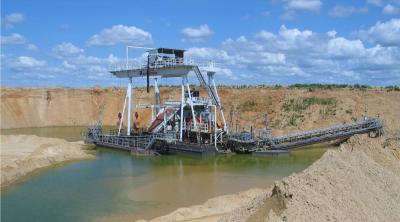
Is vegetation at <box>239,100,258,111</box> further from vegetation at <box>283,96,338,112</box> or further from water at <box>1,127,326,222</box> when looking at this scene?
water at <box>1,127,326,222</box>

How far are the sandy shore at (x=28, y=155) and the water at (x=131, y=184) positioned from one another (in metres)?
0.84

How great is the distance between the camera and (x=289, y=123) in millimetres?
55438

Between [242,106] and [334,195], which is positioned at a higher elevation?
[242,106]

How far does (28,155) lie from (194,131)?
43.3ft

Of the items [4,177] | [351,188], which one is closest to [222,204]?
[351,188]

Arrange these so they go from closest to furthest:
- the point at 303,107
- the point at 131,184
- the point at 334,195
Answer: the point at 334,195
the point at 131,184
the point at 303,107

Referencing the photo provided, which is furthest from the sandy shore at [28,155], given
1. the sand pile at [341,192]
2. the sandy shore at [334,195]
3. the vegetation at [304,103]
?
the vegetation at [304,103]

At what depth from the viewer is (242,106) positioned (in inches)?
2537

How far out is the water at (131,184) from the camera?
22.1m

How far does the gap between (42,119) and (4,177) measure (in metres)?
50.2

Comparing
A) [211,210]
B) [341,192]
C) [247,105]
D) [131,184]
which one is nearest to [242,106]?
[247,105]

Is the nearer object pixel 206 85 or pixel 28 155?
pixel 28 155

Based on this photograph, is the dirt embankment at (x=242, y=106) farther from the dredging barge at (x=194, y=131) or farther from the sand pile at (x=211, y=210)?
the sand pile at (x=211, y=210)

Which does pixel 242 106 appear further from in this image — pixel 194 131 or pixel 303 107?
pixel 194 131
